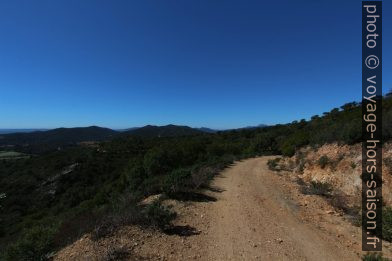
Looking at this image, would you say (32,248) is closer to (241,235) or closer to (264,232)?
(241,235)

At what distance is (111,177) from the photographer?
5331 cm

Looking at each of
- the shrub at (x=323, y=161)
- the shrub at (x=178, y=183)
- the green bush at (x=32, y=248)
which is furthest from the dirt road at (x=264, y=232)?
the green bush at (x=32, y=248)

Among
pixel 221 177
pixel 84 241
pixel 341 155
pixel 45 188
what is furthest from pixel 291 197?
Result: pixel 45 188

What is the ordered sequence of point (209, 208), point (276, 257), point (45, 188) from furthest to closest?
point (45, 188) → point (209, 208) → point (276, 257)

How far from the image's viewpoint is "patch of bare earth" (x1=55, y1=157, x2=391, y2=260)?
5.77 m

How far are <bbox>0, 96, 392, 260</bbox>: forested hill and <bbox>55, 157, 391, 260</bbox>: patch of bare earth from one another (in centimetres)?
92

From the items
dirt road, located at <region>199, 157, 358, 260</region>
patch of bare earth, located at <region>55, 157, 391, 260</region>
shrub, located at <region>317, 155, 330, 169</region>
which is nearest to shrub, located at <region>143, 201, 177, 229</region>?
patch of bare earth, located at <region>55, 157, 391, 260</region>

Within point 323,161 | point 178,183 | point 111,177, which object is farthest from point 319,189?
point 111,177

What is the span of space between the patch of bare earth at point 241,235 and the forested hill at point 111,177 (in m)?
0.92

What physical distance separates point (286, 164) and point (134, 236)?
1553 cm

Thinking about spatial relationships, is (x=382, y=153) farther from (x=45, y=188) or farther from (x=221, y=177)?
(x=45, y=188)

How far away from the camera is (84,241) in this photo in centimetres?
601

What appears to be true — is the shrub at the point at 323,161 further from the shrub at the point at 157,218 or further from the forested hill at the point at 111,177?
the shrub at the point at 157,218

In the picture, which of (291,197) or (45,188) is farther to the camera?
(45,188)
